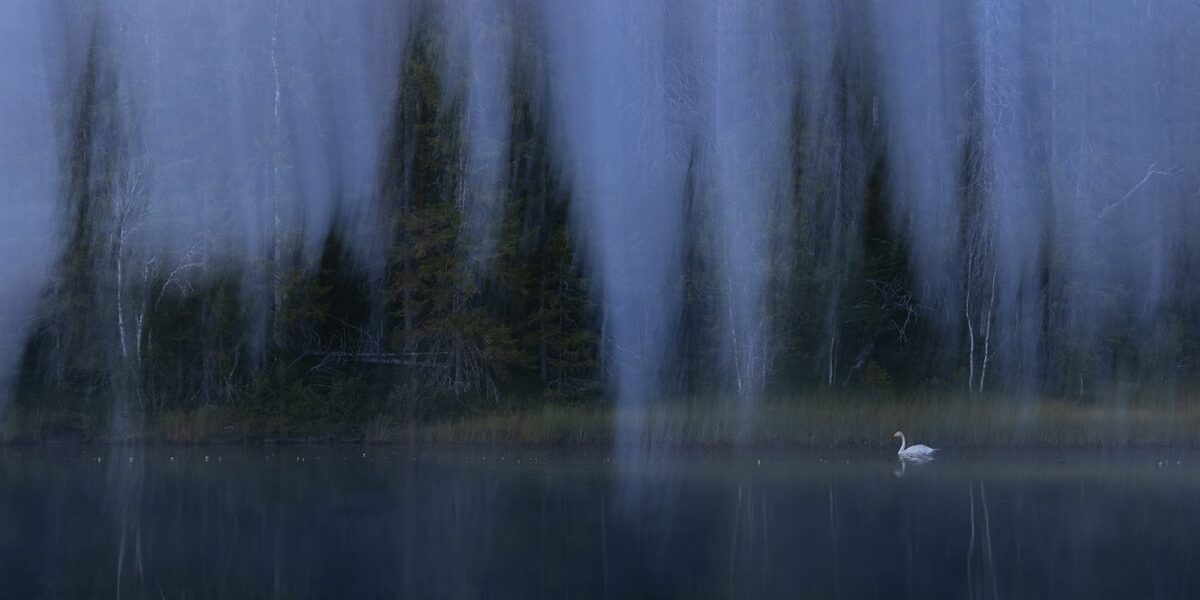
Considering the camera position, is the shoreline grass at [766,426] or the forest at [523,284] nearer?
the shoreline grass at [766,426]

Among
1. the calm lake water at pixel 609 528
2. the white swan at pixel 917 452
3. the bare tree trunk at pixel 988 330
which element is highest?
the bare tree trunk at pixel 988 330

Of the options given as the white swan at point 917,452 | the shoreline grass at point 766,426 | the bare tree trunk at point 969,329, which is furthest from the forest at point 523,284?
the white swan at point 917,452

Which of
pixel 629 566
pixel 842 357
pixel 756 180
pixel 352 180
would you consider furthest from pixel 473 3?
pixel 629 566

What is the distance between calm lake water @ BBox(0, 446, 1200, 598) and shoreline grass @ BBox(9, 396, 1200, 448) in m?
1.02


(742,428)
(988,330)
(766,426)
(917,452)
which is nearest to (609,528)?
(917,452)

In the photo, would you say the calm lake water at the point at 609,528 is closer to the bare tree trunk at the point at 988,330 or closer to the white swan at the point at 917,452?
the white swan at the point at 917,452

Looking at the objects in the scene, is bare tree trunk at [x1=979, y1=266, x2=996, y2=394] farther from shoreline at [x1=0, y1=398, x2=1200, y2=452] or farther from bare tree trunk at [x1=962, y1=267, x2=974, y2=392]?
shoreline at [x1=0, y1=398, x2=1200, y2=452]

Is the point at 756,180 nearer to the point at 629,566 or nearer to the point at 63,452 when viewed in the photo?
the point at 63,452

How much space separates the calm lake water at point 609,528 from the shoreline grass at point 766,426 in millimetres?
Answer: 1025

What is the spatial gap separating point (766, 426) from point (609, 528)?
8.82 m

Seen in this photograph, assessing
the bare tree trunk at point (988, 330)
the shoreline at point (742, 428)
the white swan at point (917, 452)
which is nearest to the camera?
the white swan at point (917, 452)

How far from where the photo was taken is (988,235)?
24000mm

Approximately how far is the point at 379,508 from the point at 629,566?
424cm

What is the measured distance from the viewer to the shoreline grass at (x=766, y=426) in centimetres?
2088
